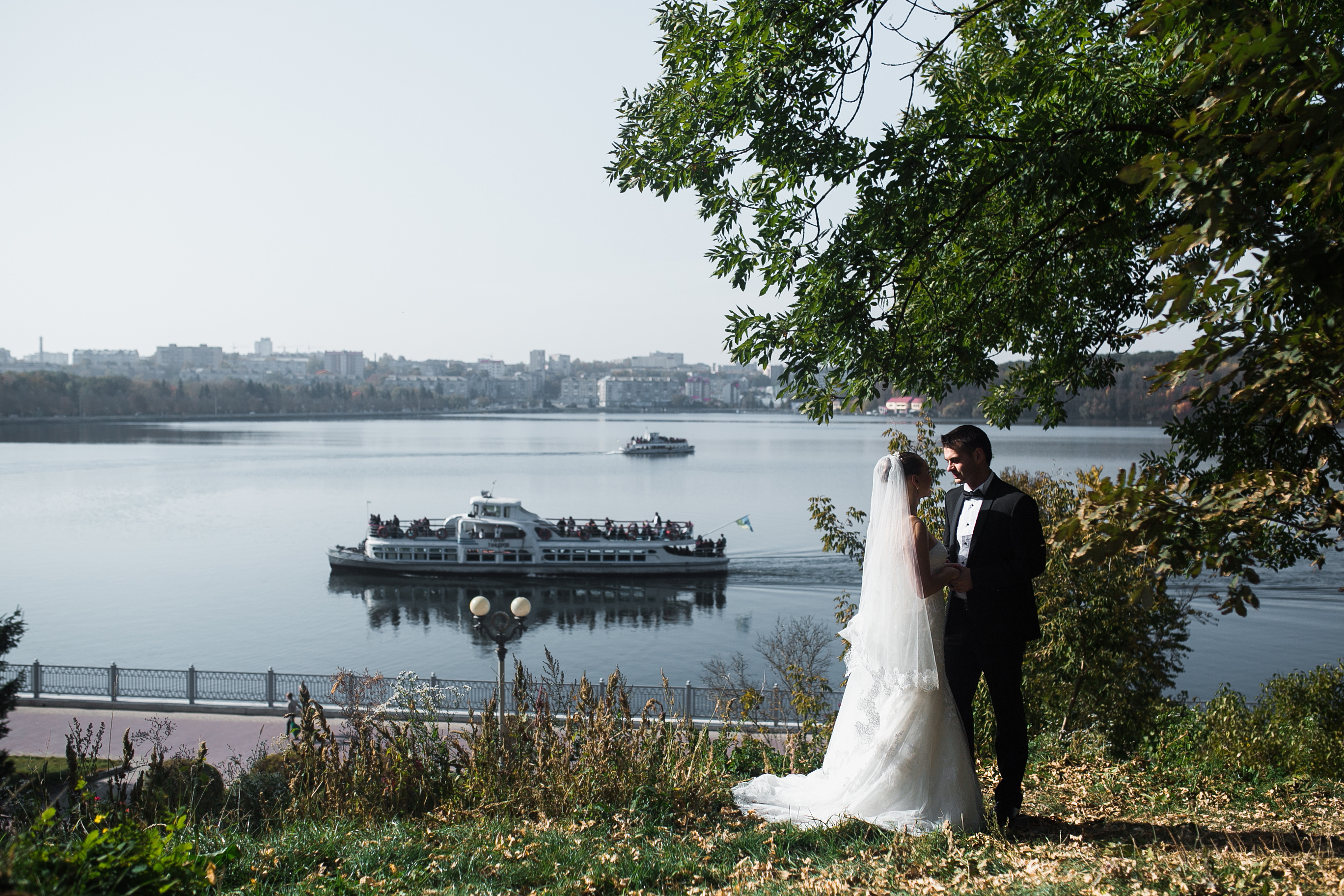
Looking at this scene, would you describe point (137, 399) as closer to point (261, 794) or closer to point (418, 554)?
point (418, 554)

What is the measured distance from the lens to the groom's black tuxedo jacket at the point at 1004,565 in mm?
4270

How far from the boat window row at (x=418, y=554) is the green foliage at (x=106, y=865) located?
39710mm

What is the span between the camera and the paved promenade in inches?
614

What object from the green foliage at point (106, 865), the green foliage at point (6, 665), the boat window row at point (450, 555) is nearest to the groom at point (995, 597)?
the green foliage at point (106, 865)

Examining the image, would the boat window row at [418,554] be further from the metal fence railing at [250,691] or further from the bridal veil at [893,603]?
the bridal veil at [893,603]

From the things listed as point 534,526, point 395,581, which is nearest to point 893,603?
point 534,526

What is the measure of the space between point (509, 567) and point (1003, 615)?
38644 millimetres

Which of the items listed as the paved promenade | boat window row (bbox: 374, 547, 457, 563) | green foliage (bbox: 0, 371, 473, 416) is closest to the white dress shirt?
the paved promenade

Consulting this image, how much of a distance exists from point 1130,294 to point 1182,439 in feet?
4.15

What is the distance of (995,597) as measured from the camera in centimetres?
438

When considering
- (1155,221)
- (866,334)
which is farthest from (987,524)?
(1155,221)

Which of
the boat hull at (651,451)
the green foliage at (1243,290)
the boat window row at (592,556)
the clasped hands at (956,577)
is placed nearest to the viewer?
the green foliage at (1243,290)

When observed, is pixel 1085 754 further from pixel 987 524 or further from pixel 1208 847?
pixel 987 524

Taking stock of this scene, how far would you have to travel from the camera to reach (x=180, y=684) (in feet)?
75.3
